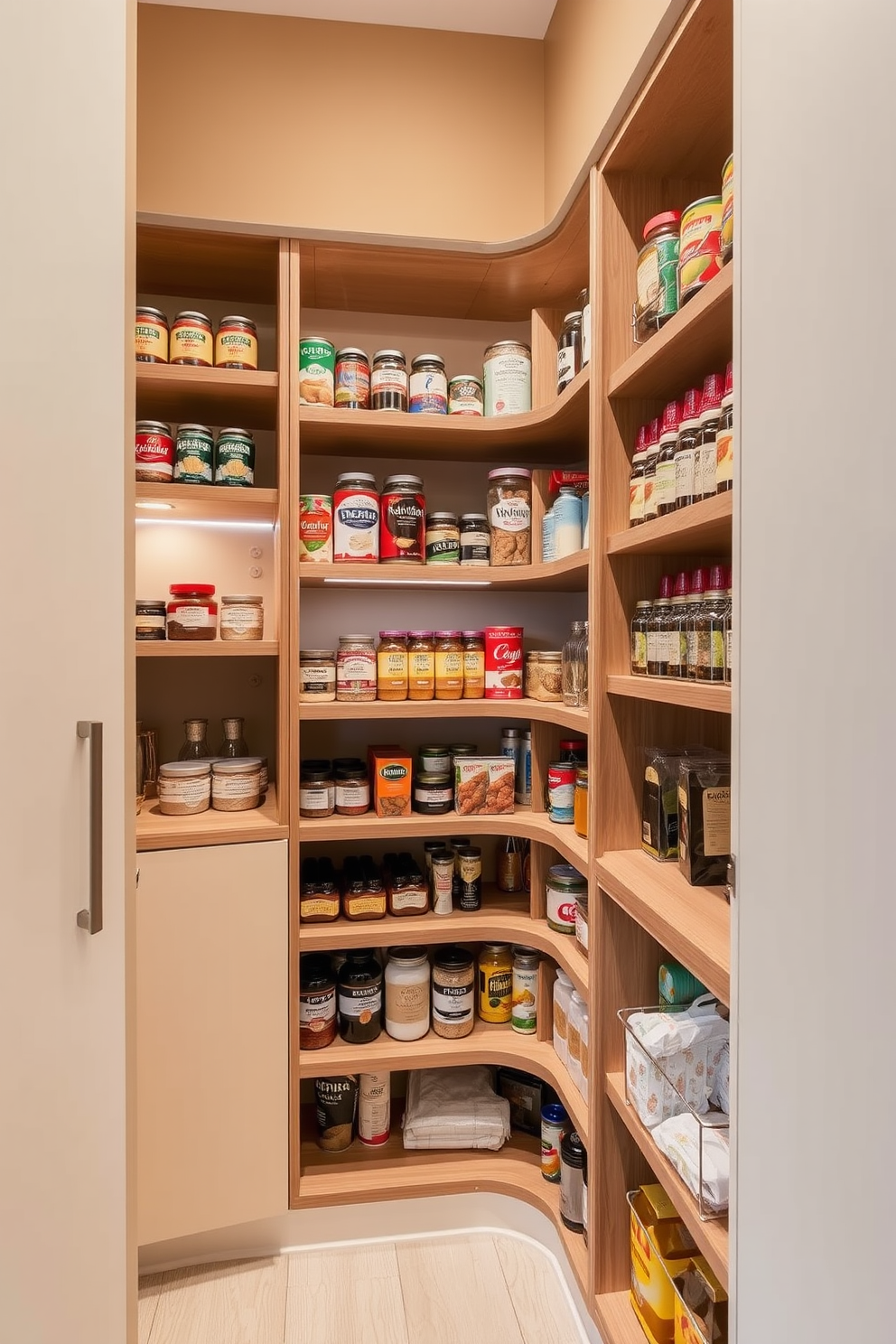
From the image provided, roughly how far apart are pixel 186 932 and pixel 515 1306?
104 centimetres

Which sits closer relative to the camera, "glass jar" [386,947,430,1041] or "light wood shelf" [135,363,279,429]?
"light wood shelf" [135,363,279,429]

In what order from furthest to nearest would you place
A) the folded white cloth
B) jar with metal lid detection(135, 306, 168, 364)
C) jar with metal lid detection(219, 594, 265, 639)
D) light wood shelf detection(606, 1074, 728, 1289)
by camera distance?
the folded white cloth → jar with metal lid detection(219, 594, 265, 639) → jar with metal lid detection(135, 306, 168, 364) → light wood shelf detection(606, 1074, 728, 1289)

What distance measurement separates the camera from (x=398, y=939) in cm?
169

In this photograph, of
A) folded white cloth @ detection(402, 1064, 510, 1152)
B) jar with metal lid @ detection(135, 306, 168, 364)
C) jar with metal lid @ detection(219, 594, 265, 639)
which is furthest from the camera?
folded white cloth @ detection(402, 1064, 510, 1152)

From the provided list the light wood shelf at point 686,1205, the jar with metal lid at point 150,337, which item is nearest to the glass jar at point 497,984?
the light wood shelf at point 686,1205

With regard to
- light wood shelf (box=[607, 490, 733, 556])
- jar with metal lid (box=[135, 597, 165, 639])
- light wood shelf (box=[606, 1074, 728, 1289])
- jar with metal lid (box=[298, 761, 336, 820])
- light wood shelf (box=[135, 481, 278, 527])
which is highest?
light wood shelf (box=[135, 481, 278, 527])

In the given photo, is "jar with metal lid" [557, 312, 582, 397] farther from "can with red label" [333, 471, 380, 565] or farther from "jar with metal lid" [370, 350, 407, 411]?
"can with red label" [333, 471, 380, 565]

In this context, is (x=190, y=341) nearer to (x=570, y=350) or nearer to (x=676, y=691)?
(x=570, y=350)

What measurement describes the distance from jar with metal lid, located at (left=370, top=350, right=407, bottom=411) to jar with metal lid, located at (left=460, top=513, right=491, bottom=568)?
312mm

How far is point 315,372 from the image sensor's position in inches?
65.4

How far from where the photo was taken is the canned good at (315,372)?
166cm

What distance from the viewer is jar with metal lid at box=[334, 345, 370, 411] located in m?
1.69
